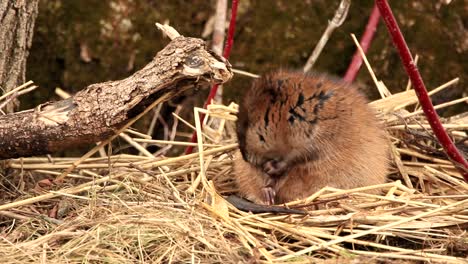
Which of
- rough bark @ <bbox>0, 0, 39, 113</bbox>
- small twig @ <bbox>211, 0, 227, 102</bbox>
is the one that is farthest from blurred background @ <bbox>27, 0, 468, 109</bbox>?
rough bark @ <bbox>0, 0, 39, 113</bbox>

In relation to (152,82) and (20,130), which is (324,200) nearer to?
(152,82)

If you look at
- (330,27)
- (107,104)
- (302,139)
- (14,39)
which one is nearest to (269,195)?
(302,139)

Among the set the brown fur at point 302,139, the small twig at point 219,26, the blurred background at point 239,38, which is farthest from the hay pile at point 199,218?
the blurred background at point 239,38

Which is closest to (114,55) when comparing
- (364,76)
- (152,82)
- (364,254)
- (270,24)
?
(270,24)

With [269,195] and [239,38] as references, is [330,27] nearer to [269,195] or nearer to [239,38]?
[239,38]

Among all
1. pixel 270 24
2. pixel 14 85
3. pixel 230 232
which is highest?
pixel 270 24
